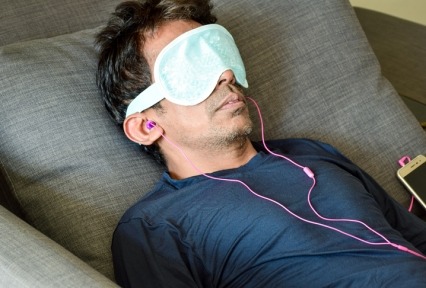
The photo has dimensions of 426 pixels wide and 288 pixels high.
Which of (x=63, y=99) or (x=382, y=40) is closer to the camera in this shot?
(x=63, y=99)

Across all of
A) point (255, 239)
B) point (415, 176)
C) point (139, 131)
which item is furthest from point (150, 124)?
point (415, 176)

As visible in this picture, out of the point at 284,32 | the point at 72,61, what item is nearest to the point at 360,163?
the point at 284,32

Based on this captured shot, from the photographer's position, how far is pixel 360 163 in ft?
5.68

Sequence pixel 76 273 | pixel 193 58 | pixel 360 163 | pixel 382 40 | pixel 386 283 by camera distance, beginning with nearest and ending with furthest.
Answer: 1. pixel 76 273
2. pixel 386 283
3. pixel 193 58
4. pixel 360 163
5. pixel 382 40

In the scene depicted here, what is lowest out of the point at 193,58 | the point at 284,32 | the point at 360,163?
the point at 360,163

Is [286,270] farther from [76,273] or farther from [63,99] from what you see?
[63,99]

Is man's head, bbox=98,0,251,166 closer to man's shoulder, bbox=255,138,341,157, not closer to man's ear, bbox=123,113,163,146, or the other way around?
man's ear, bbox=123,113,163,146

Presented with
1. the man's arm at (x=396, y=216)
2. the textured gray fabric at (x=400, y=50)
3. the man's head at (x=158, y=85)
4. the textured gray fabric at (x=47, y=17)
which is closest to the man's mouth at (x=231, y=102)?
the man's head at (x=158, y=85)

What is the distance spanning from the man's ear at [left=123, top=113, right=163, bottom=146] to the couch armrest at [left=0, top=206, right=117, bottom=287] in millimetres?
491

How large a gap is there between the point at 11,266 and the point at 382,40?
166cm

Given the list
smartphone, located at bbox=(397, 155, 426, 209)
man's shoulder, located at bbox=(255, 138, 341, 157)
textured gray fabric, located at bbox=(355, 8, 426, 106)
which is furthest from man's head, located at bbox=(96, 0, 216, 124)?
textured gray fabric, located at bbox=(355, 8, 426, 106)

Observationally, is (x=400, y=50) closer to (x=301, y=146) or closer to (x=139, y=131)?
(x=301, y=146)

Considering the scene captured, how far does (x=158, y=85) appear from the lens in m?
1.44

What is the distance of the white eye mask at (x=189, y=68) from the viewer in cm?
142
